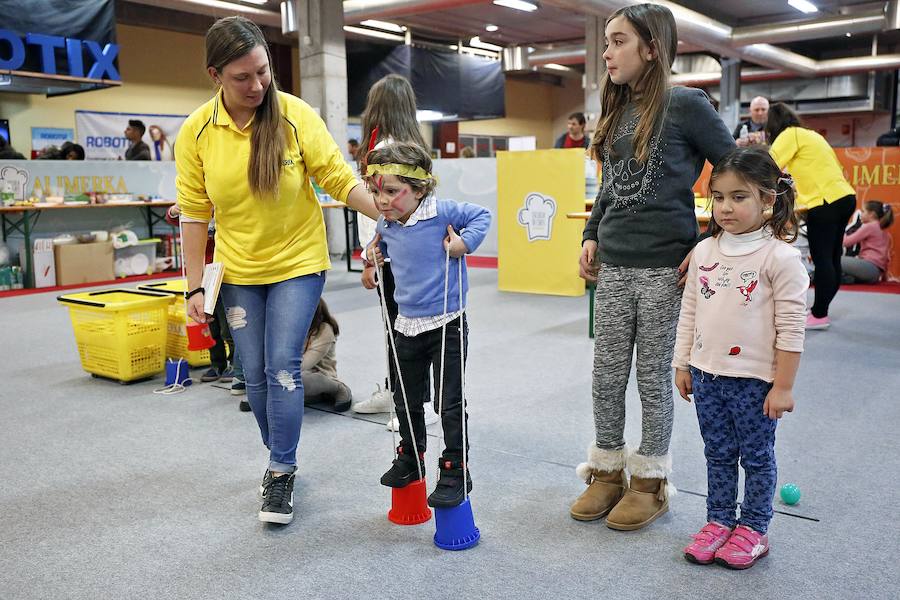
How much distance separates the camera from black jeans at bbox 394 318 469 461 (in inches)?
78.6

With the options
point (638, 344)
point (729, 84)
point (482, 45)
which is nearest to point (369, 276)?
point (638, 344)

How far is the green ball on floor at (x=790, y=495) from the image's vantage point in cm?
218

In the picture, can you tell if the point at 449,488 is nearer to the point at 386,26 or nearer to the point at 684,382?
the point at 684,382

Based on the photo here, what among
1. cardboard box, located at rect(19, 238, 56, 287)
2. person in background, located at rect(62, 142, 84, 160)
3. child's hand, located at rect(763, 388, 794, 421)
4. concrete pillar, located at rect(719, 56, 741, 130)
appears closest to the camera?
child's hand, located at rect(763, 388, 794, 421)

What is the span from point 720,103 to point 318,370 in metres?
12.5

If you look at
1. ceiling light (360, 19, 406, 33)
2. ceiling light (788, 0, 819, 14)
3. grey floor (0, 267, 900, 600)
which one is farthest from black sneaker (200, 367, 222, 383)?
ceiling light (788, 0, 819, 14)

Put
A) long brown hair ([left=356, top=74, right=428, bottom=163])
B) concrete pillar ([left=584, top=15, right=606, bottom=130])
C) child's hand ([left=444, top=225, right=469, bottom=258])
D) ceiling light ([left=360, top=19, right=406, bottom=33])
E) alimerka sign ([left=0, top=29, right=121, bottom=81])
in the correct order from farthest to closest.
Result: ceiling light ([left=360, top=19, right=406, bottom=33])
concrete pillar ([left=584, top=15, right=606, bottom=130])
alimerka sign ([left=0, top=29, right=121, bottom=81])
long brown hair ([left=356, top=74, right=428, bottom=163])
child's hand ([left=444, top=225, right=469, bottom=258])

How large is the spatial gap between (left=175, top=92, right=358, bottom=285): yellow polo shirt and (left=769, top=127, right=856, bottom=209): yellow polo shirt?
3157mm

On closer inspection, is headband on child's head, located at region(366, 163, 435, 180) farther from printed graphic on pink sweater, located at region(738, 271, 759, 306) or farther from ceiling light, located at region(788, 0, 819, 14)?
ceiling light, located at region(788, 0, 819, 14)

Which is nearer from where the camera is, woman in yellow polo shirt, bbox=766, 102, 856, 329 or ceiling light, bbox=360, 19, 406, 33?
woman in yellow polo shirt, bbox=766, 102, 856, 329

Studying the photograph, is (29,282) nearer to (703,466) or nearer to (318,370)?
(318,370)

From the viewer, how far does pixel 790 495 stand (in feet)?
7.14

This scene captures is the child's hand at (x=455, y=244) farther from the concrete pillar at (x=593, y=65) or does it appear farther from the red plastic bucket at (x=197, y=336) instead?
the concrete pillar at (x=593, y=65)

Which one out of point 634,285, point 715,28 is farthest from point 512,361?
point 715,28
